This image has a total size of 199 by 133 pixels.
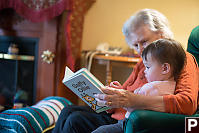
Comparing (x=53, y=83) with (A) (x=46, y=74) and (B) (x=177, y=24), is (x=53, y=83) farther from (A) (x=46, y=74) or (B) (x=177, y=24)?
(B) (x=177, y=24)

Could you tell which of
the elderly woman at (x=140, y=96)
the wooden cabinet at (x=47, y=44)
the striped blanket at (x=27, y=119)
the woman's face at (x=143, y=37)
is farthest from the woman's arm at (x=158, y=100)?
the wooden cabinet at (x=47, y=44)

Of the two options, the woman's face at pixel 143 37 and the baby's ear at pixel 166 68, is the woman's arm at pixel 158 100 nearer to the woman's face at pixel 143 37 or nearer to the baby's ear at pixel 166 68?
the baby's ear at pixel 166 68

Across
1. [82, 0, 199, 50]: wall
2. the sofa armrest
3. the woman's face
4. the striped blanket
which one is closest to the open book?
the sofa armrest

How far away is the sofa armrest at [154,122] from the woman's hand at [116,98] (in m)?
0.07

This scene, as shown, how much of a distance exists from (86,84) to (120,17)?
5.80 ft

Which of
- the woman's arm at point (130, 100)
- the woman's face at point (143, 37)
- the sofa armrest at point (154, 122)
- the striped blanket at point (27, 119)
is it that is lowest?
the striped blanket at point (27, 119)

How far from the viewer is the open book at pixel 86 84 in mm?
852

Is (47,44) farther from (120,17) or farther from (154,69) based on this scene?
(154,69)

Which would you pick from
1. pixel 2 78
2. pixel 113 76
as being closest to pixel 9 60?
pixel 2 78

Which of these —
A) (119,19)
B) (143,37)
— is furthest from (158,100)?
(119,19)

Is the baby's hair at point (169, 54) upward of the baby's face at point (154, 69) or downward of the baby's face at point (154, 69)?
upward

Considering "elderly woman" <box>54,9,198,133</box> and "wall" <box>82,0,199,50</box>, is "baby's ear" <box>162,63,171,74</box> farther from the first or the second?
"wall" <box>82,0,199,50</box>

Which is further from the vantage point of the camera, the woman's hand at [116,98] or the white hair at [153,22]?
the white hair at [153,22]

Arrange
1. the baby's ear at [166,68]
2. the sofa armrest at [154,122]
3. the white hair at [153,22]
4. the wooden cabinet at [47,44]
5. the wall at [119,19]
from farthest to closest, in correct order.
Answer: the wall at [119,19] → the wooden cabinet at [47,44] → the white hair at [153,22] → the baby's ear at [166,68] → the sofa armrest at [154,122]
